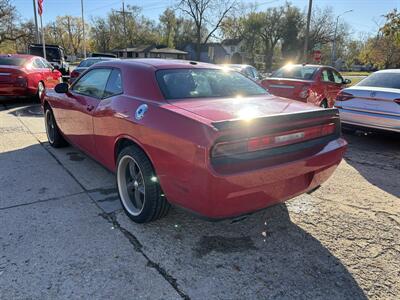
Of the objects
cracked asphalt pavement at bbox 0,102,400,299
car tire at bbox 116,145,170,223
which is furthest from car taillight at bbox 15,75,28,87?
car tire at bbox 116,145,170,223

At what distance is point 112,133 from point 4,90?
8018 millimetres

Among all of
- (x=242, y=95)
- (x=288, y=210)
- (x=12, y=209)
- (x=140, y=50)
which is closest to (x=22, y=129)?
(x=12, y=209)

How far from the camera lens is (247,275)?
251 cm

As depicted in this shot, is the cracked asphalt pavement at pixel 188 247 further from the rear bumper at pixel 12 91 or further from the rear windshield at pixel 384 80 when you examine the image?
the rear bumper at pixel 12 91

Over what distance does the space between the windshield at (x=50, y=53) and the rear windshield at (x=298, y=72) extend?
14464 millimetres

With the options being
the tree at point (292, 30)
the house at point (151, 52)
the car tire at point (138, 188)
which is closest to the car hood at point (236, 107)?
the car tire at point (138, 188)

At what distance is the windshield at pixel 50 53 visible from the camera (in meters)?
18.3

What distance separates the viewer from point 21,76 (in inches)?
382

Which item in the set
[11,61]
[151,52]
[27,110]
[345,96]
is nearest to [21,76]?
[11,61]

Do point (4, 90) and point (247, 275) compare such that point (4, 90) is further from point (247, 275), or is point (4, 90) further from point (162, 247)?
point (247, 275)

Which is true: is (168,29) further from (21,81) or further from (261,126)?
(261,126)

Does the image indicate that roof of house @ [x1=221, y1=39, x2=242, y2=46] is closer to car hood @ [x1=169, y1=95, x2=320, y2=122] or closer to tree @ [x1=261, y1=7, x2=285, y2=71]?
tree @ [x1=261, y1=7, x2=285, y2=71]

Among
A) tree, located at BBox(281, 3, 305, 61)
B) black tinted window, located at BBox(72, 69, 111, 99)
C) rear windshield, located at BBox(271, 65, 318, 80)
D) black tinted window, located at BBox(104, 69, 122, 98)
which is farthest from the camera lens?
tree, located at BBox(281, 3, 305, 61)

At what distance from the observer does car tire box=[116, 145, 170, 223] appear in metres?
2.92
